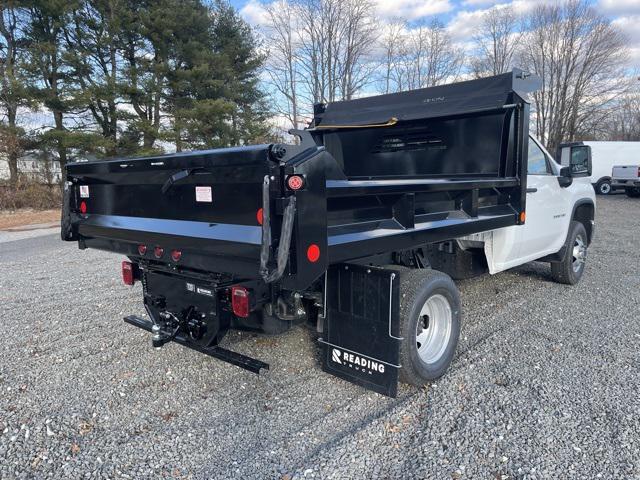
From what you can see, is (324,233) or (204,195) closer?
(324,233)

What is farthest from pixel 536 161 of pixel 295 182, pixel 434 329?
pixel 295 182

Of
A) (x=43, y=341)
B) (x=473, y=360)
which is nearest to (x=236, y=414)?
(x=473, y=360)

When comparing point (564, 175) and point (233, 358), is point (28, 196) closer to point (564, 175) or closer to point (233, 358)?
point (233, 358)

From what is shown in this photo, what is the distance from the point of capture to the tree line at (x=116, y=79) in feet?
63.7

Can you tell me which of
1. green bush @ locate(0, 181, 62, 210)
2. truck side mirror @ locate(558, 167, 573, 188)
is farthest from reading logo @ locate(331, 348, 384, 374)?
green bush @ locate(0, 181, 62, 210)

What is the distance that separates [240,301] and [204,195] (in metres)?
0.69

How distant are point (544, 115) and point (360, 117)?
120 feet

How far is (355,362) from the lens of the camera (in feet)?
10.6

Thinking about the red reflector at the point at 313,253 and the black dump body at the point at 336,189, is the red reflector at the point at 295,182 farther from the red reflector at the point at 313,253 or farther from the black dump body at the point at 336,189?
the red reflector at the point at 313,253

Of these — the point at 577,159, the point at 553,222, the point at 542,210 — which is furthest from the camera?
the point at 577,159

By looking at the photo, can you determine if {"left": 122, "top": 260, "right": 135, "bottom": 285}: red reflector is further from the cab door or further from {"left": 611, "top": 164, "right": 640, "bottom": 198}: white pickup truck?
{"left": 611, "top": 164, "right": 640, "bottom": 198}: white pickup truck

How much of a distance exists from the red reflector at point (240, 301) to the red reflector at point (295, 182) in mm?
856

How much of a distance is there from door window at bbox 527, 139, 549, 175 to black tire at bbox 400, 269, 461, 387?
2319mm

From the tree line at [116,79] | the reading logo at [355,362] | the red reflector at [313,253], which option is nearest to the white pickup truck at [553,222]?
the reading logo at [355,362]
